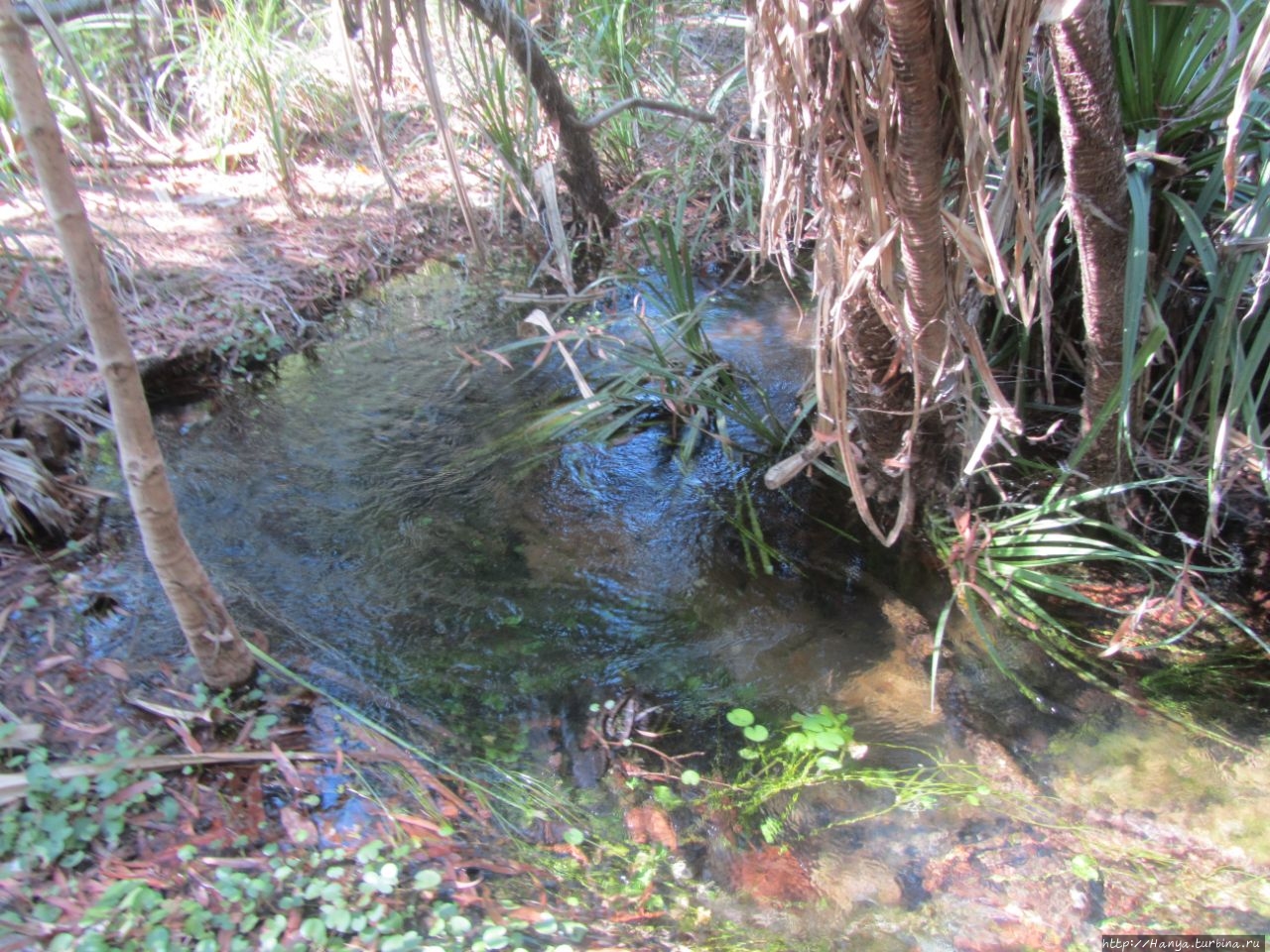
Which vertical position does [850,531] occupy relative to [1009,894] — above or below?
above

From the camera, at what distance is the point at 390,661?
2258 mm

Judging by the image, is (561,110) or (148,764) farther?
(561,110)

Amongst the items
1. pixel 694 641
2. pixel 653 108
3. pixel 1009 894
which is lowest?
pixel 1009 894

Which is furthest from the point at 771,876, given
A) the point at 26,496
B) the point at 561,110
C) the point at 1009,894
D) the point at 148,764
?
the point at 561,110

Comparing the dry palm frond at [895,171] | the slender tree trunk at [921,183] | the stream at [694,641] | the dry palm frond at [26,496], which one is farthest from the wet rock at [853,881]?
the dry palm frond at [26,496]

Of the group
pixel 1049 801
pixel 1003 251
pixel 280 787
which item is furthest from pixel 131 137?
pixel 1049 801

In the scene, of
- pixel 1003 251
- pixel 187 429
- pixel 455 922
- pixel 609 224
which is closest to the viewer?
pixel 455 922

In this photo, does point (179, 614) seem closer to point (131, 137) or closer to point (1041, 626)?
point (1041, 626)

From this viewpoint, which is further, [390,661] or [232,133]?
[232,133]

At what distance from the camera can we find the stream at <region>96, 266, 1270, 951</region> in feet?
5.63

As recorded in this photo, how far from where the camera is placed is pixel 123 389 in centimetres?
164

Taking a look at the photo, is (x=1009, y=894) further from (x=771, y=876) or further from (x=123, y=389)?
(x=123, y=389)

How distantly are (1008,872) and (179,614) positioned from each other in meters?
1.85

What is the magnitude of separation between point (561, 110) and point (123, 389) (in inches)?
118
